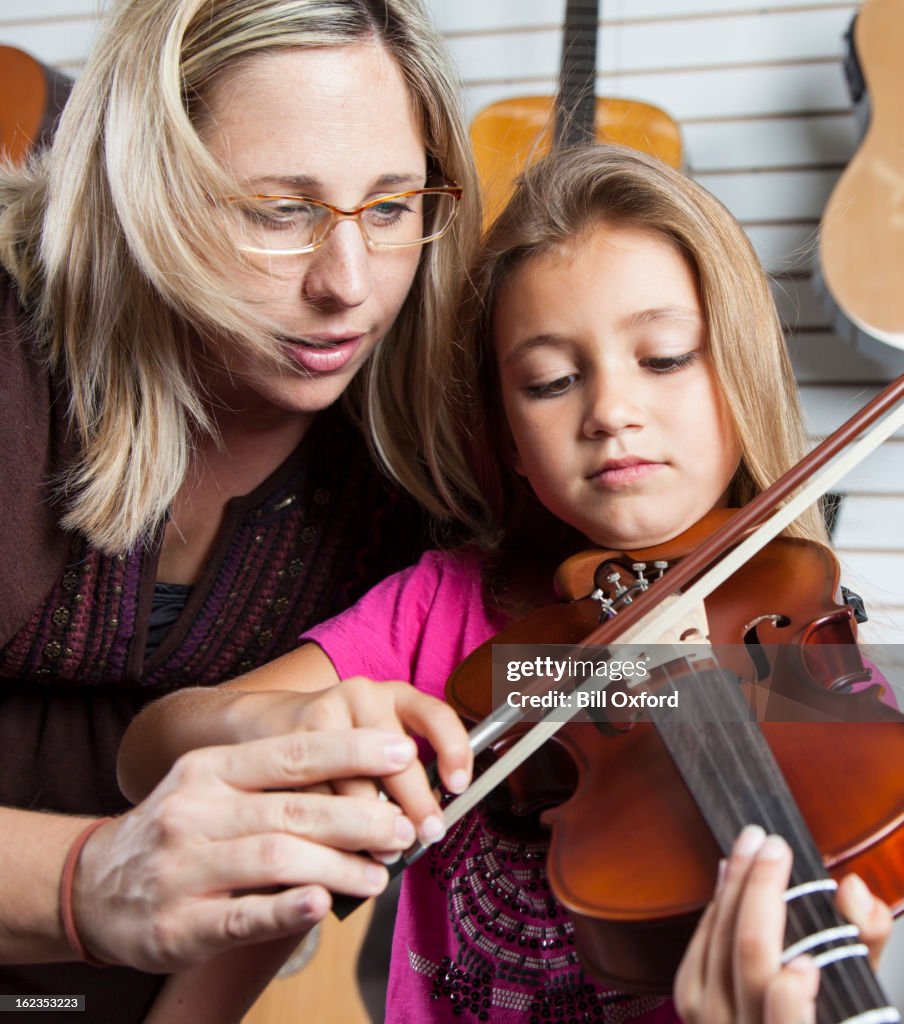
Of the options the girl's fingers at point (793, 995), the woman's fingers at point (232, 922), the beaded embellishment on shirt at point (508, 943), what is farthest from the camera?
the beaded embellishment on shirt at point (508, 943)

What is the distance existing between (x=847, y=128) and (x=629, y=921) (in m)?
2.08

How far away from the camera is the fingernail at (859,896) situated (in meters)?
0.56

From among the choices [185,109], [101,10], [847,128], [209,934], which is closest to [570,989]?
[209,934]

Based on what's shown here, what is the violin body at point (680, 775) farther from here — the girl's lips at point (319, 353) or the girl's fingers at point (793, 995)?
the girl's lips at point (319, 353)

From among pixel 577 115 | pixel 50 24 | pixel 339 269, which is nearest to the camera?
pixel 339 269

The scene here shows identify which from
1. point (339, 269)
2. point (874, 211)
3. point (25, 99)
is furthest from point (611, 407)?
point (25, 99)

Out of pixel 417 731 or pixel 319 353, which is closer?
pixel 417 731

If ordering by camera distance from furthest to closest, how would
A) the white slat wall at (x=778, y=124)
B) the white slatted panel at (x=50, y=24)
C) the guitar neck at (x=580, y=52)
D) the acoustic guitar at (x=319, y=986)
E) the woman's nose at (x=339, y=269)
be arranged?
the white slatted panel at (x=50, y=24) < the white slat wall at (x=778, y=124) < the guitar neck at (x=580, y=52) < the acoustic guitar at (x=319, y=986) < the woman's nose at (x=339, y=269)

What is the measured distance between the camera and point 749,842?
571 millimetres

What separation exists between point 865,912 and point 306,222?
0.75 metres

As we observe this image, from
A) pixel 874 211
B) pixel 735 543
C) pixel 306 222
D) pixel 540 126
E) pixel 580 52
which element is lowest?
pixel 735 543

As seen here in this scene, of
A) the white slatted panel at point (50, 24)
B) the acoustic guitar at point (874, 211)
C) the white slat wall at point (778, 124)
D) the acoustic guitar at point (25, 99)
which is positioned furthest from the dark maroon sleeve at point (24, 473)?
the white slatted panel at point (50, 24)

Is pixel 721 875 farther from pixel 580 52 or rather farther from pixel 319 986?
pixel 580 52

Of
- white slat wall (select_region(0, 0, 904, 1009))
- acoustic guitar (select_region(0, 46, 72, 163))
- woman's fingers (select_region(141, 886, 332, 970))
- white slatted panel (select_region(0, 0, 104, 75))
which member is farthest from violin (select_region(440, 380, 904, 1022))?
white slatted panel (select_region(0, 0, 104, 75))
